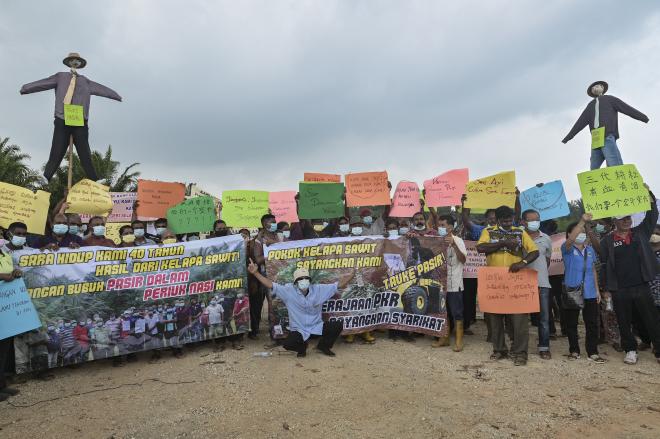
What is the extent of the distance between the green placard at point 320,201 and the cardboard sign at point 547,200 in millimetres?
3576

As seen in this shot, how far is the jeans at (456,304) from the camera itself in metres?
6.71

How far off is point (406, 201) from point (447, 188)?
855mm

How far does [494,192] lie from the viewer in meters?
7.67

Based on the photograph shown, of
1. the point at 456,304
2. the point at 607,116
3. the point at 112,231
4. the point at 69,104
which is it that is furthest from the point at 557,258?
the point at 69,104

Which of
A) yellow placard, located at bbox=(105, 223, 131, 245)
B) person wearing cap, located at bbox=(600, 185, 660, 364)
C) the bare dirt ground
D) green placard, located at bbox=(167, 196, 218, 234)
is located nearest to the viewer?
the bare dirt ground

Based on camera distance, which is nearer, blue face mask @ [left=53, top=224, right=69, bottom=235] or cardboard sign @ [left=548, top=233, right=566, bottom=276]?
blue face mask @ [left=53, top=224, right=69, bottom=235]

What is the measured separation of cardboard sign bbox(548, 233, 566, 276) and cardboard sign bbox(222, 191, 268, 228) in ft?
18.7

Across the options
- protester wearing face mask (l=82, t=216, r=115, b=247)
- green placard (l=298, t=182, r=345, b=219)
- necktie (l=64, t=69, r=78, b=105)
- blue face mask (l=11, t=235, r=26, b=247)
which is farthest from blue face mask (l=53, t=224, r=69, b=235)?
green placard (l=298, t=182, r=345, b=219)

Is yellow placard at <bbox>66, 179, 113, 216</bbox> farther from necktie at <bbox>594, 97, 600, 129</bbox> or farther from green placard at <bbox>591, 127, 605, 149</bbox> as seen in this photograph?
necktie at <bbox>594, 97, 600, 129</bbox>

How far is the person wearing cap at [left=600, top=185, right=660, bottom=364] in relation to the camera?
5785mm

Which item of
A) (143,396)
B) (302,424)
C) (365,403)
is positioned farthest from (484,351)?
(143,396)

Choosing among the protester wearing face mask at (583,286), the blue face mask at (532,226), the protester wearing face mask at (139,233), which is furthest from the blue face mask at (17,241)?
the protester wearing face mask at (583,286)

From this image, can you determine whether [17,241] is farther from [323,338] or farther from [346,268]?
[346,268]

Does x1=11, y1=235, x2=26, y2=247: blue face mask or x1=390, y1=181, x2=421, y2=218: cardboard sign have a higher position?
x1=390, y1=181, x2=421, y2=218: cardboard sign
